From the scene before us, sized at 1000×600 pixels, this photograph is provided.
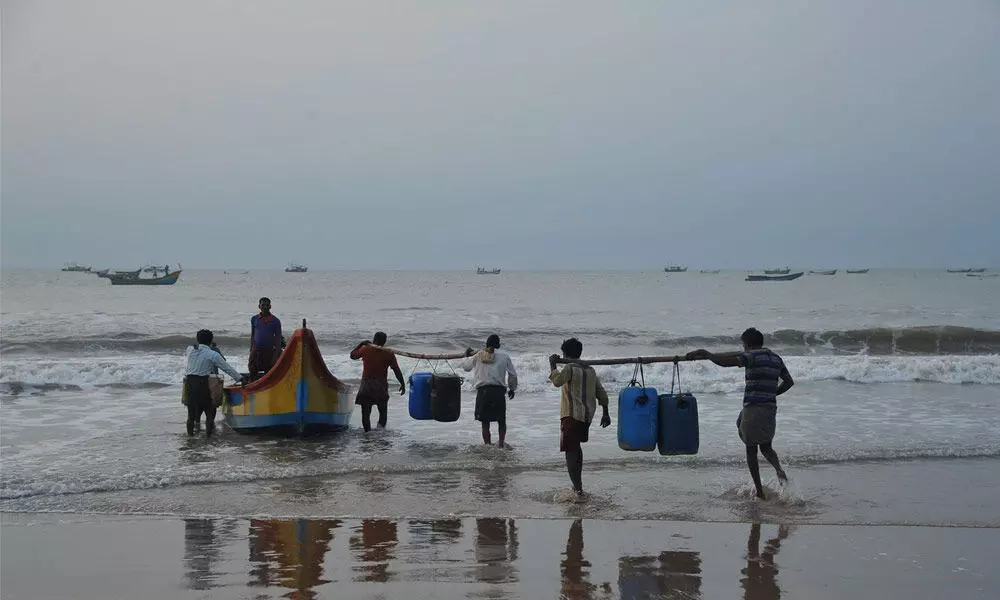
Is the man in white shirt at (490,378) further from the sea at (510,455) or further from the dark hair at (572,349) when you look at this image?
the dark hair at (572,349)

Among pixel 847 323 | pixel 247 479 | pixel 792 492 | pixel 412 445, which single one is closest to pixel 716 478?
pixel 792 492

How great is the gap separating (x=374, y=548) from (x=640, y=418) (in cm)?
298

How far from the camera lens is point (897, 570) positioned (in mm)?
6191

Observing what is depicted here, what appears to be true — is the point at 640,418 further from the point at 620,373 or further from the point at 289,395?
the point at 620,373

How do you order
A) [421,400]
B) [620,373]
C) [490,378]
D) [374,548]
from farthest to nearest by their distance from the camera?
[620,373]
[421,400]
[490,378]
[374,548]

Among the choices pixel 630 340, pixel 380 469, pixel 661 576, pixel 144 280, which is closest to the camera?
pixel 661 576

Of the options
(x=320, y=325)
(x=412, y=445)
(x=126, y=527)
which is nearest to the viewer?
(x=126, y=527)

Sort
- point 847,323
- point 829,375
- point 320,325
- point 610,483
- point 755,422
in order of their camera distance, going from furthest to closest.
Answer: point 847,323
point 320,325
point 829,375
point 610,483
point 755,422

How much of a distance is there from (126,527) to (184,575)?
5.75ft

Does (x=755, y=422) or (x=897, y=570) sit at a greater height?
(x=755, y=422)

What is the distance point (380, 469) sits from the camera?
1003 cm

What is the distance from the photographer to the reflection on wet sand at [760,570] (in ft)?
18.6

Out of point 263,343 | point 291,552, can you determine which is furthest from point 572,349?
point 263,343

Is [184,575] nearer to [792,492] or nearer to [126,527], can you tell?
[126,527]
